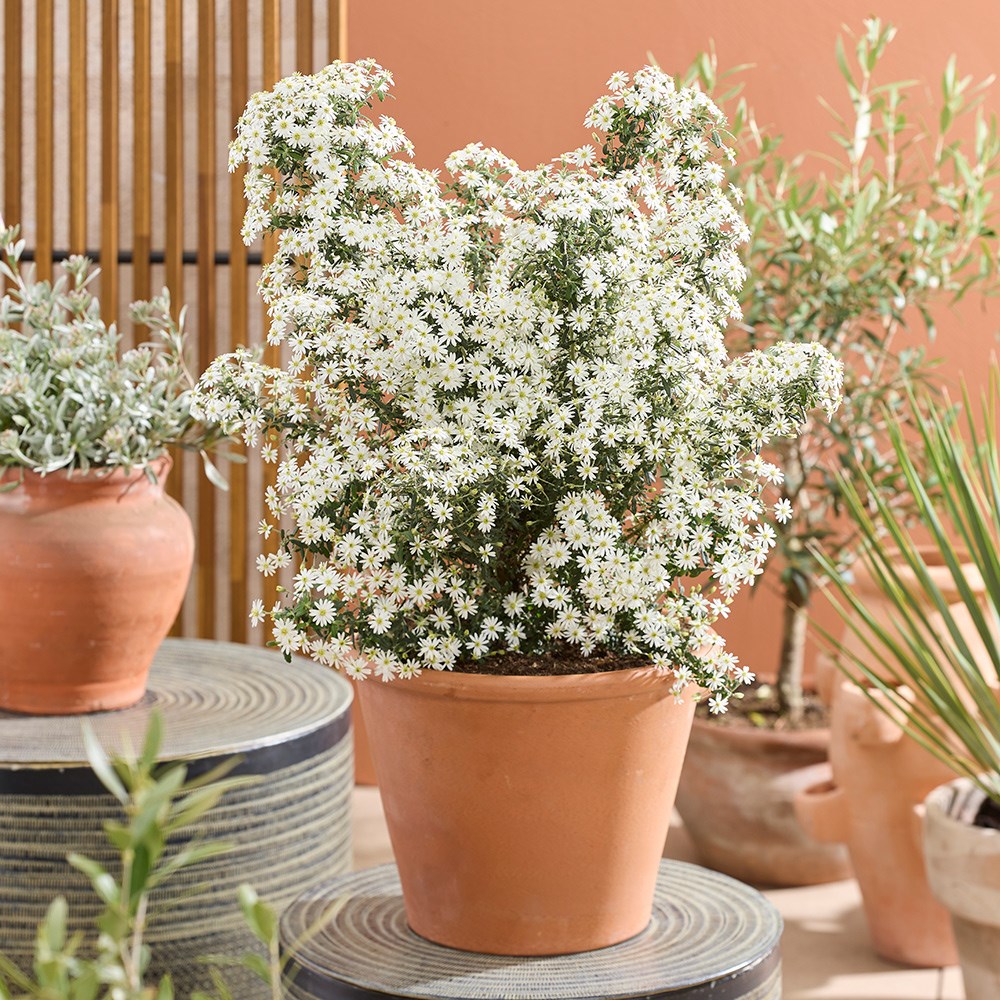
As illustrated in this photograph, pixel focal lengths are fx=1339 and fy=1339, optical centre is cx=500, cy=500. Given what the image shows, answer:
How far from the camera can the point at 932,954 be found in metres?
2.34

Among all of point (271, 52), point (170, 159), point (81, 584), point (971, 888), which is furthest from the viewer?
point (170, 159)

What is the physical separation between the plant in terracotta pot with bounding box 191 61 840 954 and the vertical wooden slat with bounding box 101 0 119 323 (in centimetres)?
206

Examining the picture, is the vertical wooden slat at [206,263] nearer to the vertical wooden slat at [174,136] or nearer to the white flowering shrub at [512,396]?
the vertical wooden slat at [174,136]

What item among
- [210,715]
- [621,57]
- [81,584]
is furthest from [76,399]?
[621,57]

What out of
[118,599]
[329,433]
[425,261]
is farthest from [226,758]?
[425,261]

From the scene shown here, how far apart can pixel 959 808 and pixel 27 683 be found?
132cm

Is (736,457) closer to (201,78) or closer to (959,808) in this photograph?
(959,808)

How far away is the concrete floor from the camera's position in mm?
2266

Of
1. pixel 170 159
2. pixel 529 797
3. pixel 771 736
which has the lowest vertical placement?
pixel 771 736

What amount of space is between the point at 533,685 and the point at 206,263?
227 cm

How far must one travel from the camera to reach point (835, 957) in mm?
2398

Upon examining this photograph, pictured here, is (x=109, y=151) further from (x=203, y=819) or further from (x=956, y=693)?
(x=956, y=693)

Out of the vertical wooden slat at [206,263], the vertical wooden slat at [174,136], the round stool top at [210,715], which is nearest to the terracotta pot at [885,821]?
the round stool top at [210,715]

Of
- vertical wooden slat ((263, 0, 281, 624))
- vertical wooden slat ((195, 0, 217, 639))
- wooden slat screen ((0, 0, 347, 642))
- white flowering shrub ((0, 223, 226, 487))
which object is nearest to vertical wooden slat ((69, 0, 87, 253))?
wooden slat screen ((0, 0, 347, 642))
